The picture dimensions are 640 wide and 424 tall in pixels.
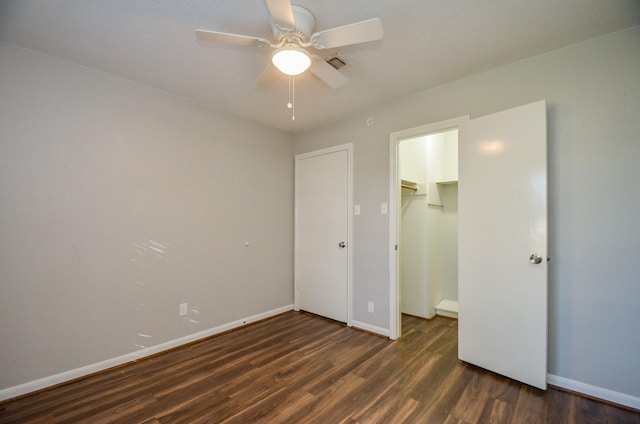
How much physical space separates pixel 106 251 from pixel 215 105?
180 cm

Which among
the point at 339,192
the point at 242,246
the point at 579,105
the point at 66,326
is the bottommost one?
the point at 66,326

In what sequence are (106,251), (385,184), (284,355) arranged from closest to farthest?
(106,251), (284,355), (385,184)

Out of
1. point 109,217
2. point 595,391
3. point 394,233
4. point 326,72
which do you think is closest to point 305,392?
point 394,233

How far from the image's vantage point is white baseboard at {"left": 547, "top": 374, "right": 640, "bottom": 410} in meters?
1.86

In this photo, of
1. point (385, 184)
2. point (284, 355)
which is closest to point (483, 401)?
point (284, 355)

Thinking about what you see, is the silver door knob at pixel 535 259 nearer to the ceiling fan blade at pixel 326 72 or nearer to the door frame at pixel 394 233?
the door frame at pixel 394 233

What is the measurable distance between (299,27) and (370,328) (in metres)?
2.94

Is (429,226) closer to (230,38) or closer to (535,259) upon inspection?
(535,259)

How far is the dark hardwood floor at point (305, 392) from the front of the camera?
1.81 metres

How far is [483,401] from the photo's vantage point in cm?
196

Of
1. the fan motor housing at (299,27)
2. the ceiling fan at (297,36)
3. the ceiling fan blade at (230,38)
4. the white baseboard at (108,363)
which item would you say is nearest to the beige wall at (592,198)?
the ceiling fan at (297,36)

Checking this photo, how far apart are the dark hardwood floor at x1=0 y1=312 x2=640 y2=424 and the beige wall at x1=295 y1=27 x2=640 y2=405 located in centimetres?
35

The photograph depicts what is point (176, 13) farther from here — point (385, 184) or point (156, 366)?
point (156, 366)

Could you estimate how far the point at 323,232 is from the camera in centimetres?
370
